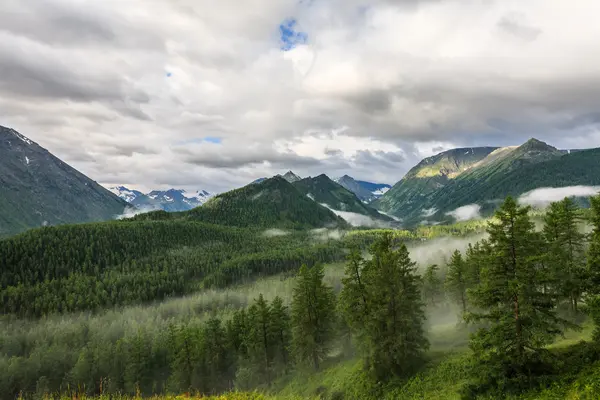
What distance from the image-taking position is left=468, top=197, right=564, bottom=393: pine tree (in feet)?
71.9

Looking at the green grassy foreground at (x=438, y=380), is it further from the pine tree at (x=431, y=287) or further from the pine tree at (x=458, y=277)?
the pine tree at (x=431, y=287)

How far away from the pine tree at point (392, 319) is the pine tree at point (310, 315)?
53.7 ft

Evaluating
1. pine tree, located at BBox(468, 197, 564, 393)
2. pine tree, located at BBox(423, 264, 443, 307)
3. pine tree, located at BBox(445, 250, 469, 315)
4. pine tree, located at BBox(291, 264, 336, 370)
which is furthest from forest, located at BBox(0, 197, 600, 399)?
pine tree, located at BBox(423, 264, 443, 307)

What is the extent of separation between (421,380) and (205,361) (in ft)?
177

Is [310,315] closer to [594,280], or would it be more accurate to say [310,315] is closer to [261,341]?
[261,341]

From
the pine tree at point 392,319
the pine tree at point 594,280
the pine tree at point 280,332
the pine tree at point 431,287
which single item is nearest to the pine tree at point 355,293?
the pine tree at point 392,319

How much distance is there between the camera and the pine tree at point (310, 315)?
54.5 meters

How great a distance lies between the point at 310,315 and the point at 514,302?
37.1 metres

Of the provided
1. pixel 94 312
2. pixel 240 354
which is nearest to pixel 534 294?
pixel 240 354

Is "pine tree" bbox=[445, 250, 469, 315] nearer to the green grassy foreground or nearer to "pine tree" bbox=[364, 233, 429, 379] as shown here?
the green grassy foreground

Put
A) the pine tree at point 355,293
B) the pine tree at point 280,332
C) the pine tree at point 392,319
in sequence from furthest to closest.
Result: 1. the pine tree at point 280,332
2. the pine tree at point 355,293
3. the pine tree at point 392,319

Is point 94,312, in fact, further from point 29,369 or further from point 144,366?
point 144,366

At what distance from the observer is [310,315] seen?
55.1 metres

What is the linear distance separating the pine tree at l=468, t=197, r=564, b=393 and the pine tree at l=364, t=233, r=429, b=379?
1360cm
